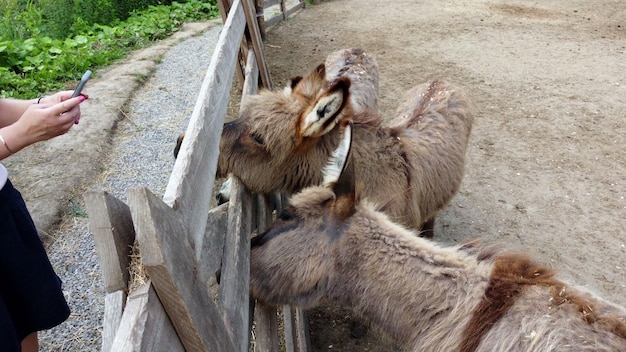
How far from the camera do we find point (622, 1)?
11.9 metres

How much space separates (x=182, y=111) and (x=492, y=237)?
454 centimetres

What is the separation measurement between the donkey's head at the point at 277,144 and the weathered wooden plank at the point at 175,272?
151cm

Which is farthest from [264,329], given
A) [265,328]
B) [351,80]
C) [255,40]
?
[255,40]

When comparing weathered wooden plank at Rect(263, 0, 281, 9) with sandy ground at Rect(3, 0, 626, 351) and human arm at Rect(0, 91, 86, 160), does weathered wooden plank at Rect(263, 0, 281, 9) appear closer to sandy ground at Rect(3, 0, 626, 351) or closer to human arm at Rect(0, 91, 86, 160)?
sandy ground at Rect(3, 0, 626, 351)

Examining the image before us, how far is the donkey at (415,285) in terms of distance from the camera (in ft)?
6.18

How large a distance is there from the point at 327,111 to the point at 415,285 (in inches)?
50.7

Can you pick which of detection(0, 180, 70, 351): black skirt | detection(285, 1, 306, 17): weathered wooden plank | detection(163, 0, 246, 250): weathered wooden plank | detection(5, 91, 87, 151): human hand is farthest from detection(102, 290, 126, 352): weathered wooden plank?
detection(285, 1, 306, 17): weathered wooden plank

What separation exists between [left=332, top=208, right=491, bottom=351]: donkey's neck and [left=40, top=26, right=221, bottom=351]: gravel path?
165cm

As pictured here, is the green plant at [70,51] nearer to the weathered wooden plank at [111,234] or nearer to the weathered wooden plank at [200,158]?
the weathered wooden plank at [200,158]

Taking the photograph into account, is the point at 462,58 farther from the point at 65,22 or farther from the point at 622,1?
the point at 65,22

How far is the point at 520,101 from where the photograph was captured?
7.18 meters

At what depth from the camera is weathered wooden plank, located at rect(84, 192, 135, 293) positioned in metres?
1.23

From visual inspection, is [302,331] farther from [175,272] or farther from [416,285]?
[175,272]

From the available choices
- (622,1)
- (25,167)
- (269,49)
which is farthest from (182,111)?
(622,1)
